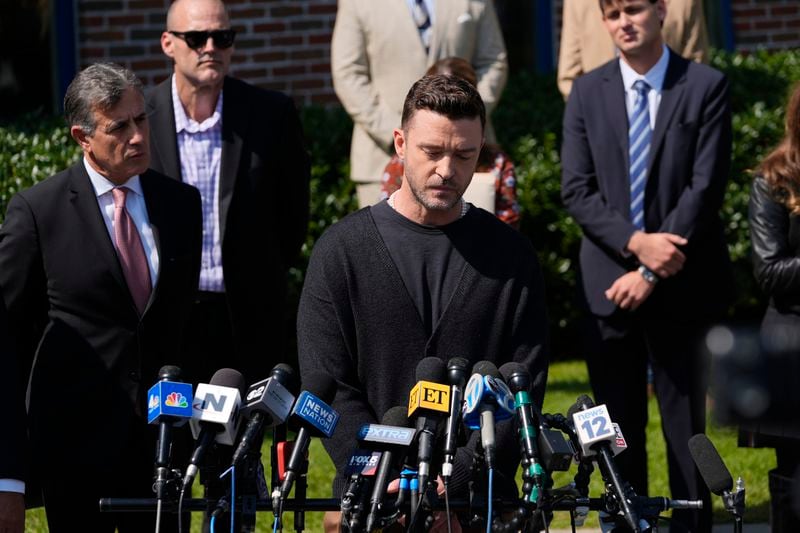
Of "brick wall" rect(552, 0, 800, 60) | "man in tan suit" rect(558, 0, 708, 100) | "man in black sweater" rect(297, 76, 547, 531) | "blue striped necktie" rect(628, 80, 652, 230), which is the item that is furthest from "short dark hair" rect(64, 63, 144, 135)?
"brick wall" rect(552, 0, 800, 60)

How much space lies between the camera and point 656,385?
6.93 metres

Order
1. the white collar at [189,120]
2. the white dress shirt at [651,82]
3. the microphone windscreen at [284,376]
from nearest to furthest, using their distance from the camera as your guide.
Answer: the microphone windscreen at [284,376], the white collar at [189,120], the white dress shirt at [651,82]

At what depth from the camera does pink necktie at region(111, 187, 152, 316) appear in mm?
5527

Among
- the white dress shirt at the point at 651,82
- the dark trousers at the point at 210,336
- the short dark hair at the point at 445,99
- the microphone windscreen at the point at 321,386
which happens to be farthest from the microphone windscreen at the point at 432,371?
the white dress shirt at the point at 651,82

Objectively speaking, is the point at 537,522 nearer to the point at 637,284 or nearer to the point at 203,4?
the point at 637,284

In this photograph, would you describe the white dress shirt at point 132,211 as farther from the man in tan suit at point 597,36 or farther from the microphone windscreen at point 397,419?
the man in tan suit at point 597,36

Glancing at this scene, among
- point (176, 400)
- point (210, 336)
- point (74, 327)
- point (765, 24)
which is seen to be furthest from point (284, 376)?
point (765, 24)

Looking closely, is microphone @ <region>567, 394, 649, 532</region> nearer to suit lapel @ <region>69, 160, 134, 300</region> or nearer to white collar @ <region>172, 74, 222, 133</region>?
suit lapel @ <region>69, 160, 134, 300</region>

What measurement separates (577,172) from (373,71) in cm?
179

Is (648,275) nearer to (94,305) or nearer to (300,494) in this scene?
(94,305)

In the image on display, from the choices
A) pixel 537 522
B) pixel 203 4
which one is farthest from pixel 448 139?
pixel 203 4

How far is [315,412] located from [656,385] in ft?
10.7

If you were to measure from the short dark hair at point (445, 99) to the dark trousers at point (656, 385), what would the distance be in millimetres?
2250

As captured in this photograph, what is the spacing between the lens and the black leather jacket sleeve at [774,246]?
645 centimetres
